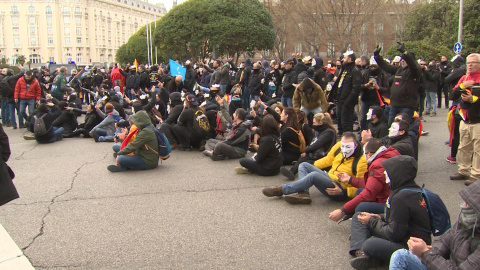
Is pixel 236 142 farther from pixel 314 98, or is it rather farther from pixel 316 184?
pixel 316 184

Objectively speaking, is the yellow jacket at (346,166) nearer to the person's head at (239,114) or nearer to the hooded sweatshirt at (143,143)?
the person's head at (239,114)

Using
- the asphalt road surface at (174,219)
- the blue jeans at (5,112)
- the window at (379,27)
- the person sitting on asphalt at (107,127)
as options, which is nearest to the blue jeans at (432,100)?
the asphalt road surface at (174,219)

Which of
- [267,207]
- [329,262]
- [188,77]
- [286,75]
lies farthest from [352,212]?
[188,77]

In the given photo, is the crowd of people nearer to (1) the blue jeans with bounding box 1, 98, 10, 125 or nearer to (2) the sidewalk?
(1) the blue jeans with bounding box 1, 98, 10, 125

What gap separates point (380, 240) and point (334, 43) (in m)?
35.6

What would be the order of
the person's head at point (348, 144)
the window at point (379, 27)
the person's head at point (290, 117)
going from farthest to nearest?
the window at point (379, 27) → the person's head at point (290, 117) → the person's head at point (348, 144)

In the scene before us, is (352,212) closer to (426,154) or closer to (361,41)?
(426,154)

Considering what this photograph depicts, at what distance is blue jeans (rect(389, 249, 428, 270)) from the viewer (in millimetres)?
3620

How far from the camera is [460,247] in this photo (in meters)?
3.27

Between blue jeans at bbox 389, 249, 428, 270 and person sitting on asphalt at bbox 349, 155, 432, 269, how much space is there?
407mm

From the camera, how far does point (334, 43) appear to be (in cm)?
3803

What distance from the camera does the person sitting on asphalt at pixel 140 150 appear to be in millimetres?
8578

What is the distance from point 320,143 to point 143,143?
339 cm

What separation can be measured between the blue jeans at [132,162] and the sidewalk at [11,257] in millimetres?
3445
